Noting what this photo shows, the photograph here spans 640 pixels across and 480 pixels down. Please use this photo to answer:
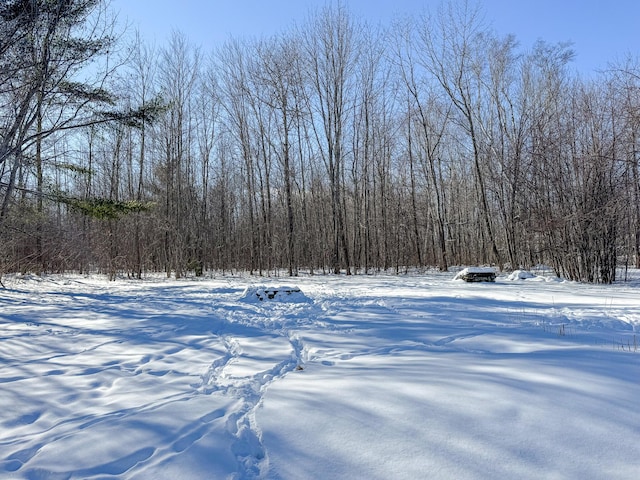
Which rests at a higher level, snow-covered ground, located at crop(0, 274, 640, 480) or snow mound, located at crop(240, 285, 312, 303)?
snow mound, located at crop(240, 285, 312, 303)

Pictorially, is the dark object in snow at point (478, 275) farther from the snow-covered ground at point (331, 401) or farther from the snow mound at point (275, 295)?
the snow-covered ground at point (331, 401)

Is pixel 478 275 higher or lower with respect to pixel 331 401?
higher

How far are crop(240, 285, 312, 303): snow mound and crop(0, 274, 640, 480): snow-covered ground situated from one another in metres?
3.18

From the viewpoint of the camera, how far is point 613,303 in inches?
278

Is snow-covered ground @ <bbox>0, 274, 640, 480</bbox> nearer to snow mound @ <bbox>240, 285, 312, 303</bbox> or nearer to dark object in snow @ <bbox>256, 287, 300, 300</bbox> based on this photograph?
snow mound @ <bbox>240, 285, 312, 303</bbox>

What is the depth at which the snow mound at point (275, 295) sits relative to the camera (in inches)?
366

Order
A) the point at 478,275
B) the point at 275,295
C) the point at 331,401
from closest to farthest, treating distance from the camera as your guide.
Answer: the point at 331,401, the point at 275,295, the point at 478,275

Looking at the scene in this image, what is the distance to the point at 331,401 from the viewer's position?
104 inches

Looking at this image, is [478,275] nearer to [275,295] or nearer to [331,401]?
[275,295]

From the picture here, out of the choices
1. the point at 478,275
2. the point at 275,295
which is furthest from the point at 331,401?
the point at 478,275

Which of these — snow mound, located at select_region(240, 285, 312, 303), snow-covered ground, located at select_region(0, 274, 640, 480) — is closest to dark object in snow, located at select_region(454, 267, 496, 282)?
snow mound, located at select_region(240, 285, 312, 303)

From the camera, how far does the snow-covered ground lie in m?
1.89

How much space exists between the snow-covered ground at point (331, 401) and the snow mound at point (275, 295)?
3.18 meters

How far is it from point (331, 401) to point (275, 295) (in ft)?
22.9
